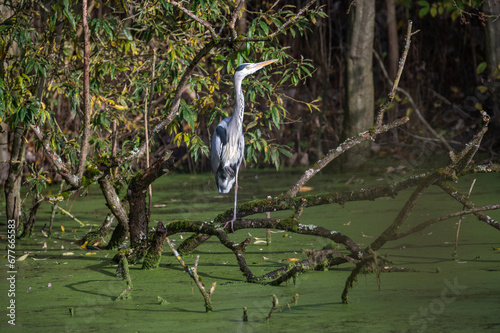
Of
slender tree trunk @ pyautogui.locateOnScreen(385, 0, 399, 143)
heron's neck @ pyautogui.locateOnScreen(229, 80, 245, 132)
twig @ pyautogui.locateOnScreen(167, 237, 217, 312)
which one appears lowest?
twig @ pyautogui.locateOnScreen(167, 237, 217, 312)

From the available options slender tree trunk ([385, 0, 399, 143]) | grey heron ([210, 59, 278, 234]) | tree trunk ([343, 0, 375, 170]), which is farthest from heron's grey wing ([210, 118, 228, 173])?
slender tree trunk ([385, 0, 399, 143])

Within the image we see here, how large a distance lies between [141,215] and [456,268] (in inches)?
75.1

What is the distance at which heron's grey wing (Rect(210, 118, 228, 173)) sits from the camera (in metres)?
4.50

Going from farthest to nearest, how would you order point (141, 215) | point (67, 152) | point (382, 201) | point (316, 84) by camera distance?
point (316, 84) → point (382, 201) → point (67, 152) → point (141, 215)

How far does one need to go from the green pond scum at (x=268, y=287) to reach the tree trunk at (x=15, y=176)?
0.78ft

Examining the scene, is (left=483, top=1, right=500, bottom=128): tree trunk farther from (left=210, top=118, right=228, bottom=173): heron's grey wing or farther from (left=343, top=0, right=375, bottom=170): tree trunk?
(left=210, top=118, right=228, bottom=173): heron's grey wing

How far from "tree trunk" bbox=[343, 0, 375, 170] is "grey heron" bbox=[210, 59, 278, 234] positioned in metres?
4.04

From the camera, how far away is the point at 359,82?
8.54 meters

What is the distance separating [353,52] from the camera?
848cm

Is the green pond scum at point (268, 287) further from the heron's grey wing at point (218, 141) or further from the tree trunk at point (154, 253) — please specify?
the heron's grey wing at point (218, 141)

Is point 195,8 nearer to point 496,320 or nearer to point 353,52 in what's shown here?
point 496,320

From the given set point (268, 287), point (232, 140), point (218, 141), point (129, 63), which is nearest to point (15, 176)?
point (129, 63)

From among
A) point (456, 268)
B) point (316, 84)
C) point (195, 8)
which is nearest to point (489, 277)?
point (456, 268)

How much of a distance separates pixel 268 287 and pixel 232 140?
108cm
